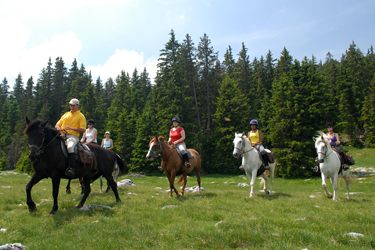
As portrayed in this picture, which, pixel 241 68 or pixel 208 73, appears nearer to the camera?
pixel 208 73

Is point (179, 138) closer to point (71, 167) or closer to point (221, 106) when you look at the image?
point (71, 167)

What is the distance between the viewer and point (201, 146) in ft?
129

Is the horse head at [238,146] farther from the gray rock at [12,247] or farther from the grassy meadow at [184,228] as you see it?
the gray rock at [12,247]

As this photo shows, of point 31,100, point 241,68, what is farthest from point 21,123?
point 241,68

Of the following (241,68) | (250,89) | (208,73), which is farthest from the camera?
(241,68)

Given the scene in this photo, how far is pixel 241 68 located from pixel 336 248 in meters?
56.3

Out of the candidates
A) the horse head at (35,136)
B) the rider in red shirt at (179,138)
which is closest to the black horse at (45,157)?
the horse head at (35,136)

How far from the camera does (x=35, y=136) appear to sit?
22.4 ft

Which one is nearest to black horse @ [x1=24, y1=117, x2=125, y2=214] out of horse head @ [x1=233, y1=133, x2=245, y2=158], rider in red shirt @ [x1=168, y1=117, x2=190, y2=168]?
rider in red shirt @ [x1=168, y1=117, x2=190, y2=168]

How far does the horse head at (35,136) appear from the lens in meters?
6.63

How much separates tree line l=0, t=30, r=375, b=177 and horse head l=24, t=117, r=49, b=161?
26742mm

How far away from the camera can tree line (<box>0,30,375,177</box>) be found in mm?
29688

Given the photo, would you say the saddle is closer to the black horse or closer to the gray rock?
the black horse

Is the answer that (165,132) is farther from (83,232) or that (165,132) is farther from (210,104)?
(83,232)
